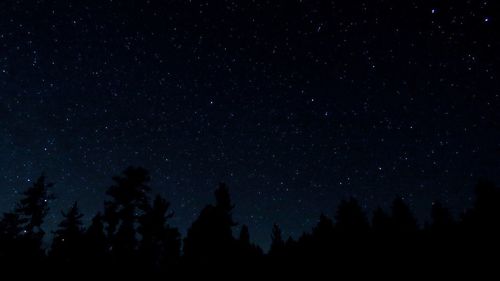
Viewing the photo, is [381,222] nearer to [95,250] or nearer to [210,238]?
[210,238]

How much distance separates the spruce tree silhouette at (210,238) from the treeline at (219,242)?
0.05 metres

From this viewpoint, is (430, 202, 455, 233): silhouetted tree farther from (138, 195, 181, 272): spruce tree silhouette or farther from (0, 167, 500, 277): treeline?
(138, 195, 181, 272): spruce tree silhouette

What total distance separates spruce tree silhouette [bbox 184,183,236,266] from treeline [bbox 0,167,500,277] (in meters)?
0.05

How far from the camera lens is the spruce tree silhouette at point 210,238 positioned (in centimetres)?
1727

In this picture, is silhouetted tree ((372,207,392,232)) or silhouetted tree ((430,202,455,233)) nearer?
silhouetted tree ((372,207,392,232))

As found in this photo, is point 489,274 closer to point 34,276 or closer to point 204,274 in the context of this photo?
point 204,274

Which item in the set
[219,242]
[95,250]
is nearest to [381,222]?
[219,242]

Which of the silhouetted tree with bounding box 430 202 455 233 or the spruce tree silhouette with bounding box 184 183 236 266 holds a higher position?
the silhouetted tree with bounding box 430 202 455 233

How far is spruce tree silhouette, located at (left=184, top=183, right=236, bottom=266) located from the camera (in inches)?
680

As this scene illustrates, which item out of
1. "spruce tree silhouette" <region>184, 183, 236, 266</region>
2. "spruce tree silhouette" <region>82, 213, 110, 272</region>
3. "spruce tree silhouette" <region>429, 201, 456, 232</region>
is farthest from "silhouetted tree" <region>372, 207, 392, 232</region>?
"spruce tree silhouette" <region>82, 213, 110, 272</region>

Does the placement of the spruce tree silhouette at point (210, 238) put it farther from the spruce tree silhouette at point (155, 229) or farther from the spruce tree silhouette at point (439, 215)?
the spruce tree silhouette at point (439, 215)

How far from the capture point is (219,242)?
688 inches

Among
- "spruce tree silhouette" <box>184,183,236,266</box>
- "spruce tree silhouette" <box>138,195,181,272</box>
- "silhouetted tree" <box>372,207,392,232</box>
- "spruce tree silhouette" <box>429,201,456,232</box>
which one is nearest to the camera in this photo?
"spruce tree silhouette" <box>184,183,236,266</box>

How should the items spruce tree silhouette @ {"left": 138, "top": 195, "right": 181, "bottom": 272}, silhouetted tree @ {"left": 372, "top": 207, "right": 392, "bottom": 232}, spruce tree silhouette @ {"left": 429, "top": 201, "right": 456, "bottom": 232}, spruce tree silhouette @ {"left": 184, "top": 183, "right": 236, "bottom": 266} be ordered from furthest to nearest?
spruce tree silhouette @ {"left": 429, "top": 201, "right": 456, "bottom": 232} → silhouetted tree @ {"left": 372, "top": 207, "right": 392, "bottom": 232} → spruce tree silhouette @ {"left": 138, "top": 195, "right": 181, "bottom": 272} → spruce tree silhouette @ {"left": 184, "top": 183, "right": 236, "bottom": 266}
